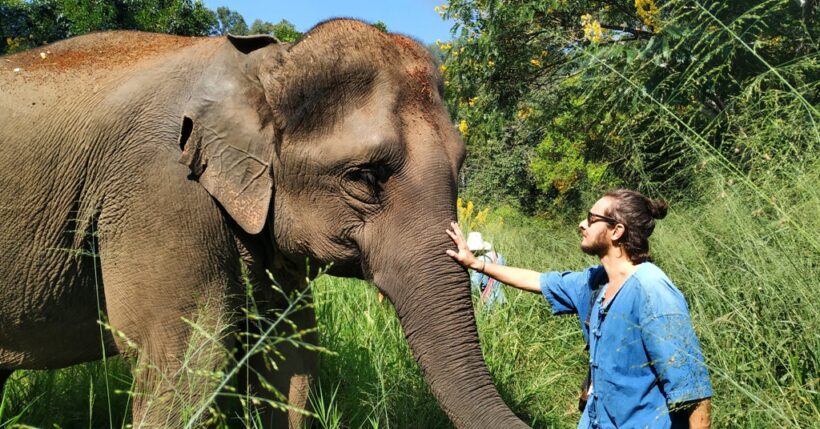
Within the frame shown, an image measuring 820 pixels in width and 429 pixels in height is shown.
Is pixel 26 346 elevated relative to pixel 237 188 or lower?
lower

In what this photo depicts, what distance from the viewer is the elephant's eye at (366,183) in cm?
282

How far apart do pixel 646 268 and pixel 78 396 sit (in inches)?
129

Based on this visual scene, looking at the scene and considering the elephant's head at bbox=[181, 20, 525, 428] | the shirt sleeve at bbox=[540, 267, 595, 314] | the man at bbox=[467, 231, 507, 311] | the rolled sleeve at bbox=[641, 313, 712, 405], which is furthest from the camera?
the man at bbox=[467, 231, 507, 311]

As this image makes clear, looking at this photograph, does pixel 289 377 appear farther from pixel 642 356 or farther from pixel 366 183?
pixel 642 356

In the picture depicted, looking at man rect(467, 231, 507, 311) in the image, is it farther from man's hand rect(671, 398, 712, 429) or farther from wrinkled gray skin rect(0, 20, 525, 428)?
man's hand rect(671, 398, 712, 429)

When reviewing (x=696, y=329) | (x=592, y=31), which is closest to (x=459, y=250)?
(x=696, y=329)

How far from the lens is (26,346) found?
331 cm

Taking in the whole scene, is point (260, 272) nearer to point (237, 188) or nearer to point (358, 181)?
point (237, 188)

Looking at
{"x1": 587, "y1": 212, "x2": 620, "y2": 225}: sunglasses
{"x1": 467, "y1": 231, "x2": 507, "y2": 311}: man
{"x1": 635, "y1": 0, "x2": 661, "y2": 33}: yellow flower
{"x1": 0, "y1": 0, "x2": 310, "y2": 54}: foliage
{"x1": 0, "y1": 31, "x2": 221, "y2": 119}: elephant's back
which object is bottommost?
{"x1": 467, "y1": 231, "x2": 507, "y2": 311}: man

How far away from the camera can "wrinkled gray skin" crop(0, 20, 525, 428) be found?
9.04ft

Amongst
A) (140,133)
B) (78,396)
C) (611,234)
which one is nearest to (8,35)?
(78,396)

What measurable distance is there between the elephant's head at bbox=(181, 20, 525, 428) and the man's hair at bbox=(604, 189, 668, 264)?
630 millimetres

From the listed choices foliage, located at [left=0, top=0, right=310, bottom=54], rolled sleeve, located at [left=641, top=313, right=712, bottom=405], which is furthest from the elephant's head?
foliage, located at [left=0, top=0, right=310, bottom=54]

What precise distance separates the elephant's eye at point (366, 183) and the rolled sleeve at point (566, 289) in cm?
95
